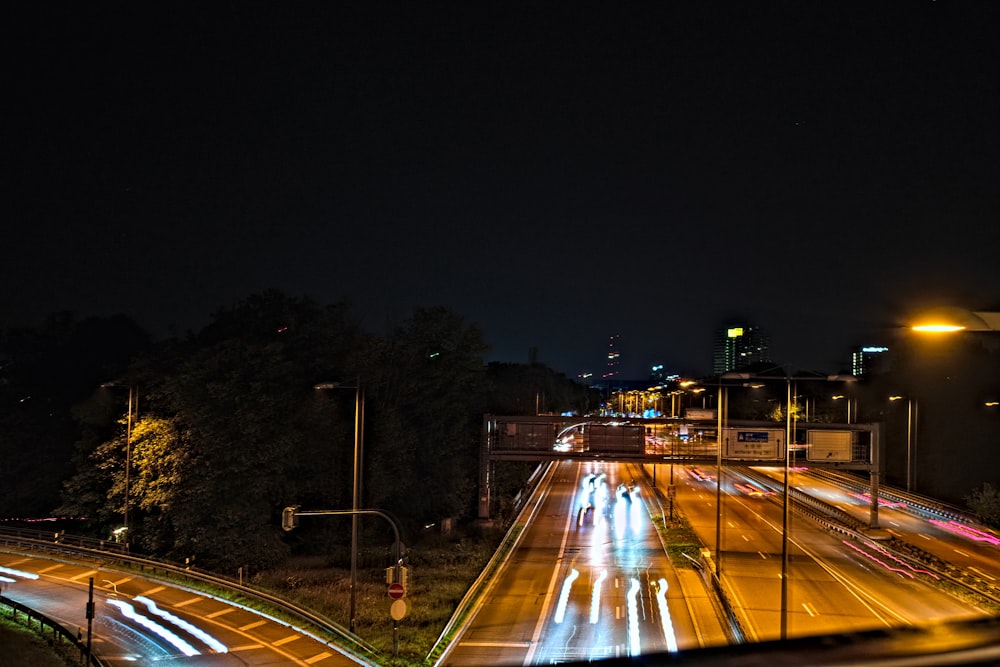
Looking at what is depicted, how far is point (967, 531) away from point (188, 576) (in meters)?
45.0

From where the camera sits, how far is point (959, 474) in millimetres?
64562

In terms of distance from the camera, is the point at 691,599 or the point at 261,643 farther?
the point at 691,599

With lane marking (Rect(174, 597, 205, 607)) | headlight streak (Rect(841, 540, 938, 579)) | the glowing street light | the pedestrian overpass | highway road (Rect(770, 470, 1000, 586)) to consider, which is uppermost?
the glowing street light

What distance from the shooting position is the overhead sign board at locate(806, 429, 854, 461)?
42.3 meters

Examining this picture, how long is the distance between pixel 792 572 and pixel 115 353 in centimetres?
4999

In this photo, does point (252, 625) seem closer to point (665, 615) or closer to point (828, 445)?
point (665, 615)

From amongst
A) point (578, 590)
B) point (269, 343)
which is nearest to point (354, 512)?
point (578, 590)

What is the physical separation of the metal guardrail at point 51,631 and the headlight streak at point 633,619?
15.1 m

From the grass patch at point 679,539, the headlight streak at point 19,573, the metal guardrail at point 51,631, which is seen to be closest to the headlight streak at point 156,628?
the metal guardrail at point 51,631

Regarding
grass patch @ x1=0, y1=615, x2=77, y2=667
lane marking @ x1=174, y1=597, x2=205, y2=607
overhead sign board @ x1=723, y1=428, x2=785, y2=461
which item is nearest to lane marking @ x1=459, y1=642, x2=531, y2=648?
grass patch @ x1=0, y1=615, x2=77, y2=667

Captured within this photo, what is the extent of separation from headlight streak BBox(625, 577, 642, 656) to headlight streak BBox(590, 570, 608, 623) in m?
1.11

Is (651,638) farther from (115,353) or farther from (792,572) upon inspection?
(115,353)

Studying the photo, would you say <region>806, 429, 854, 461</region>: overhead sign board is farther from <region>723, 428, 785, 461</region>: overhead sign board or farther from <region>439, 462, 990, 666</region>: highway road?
<region>439, 462, 990, 666</region>: highway road

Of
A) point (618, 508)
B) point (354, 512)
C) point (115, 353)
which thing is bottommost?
point (618, 508)
